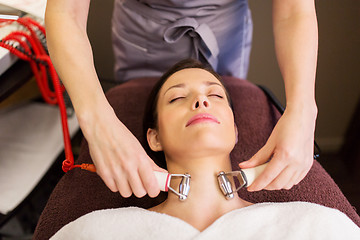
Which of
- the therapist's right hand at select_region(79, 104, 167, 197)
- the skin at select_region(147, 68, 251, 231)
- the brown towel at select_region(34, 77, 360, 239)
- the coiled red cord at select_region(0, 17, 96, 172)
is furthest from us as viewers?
the coiled red cord at select_region(0, 17, 96, 172)

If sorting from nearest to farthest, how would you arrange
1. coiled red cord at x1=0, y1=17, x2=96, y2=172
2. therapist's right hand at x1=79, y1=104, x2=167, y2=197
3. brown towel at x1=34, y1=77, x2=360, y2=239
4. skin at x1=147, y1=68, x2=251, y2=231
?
therapist's right hand at x1=79, y1=104, x2=167, y2=197
skin at x1=147, y1=68, x2=251, y2=231
brown towel at x1=34, y1=77, x2=360, y2=239
coiled red cord at x1=0, y1=17, x2=96, y2=172

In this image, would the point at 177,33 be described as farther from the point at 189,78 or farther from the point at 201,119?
the point at 201,119

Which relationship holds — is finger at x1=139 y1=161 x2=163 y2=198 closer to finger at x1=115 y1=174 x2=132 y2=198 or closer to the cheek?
finger at x1=115 y1=174 x2=132 y2=198

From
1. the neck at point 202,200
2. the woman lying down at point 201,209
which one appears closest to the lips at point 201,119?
the woman lying down at point 201,209

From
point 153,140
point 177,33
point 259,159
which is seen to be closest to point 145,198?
point 153,140

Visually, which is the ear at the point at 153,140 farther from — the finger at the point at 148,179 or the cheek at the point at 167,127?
the finger at the point at 148,179

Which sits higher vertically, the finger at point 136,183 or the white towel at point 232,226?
the finger at point 136,183

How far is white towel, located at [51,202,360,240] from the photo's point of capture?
A: 789 mm

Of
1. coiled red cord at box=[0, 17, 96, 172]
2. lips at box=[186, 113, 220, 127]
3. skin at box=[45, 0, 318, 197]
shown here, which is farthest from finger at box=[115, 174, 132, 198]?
coiled red cord at box=[0, 17, 96, 172]

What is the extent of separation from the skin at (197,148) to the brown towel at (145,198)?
0.16 meters

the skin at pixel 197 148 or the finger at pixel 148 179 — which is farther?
the skin at pixel 197 148

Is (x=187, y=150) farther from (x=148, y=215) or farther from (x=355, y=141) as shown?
(x=355, y=141)

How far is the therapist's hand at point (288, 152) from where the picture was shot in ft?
2.49

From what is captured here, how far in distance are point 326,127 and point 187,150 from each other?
4.71 ft
